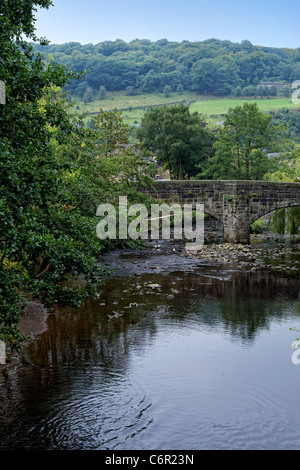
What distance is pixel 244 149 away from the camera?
167ft

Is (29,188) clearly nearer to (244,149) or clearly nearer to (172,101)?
(244,149)

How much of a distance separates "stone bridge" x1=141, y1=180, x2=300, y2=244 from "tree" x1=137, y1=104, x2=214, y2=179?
1679 centimetres

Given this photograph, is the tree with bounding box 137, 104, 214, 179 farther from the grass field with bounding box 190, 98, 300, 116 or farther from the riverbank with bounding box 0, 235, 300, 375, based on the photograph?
the grass field with bounding box 190, 98, 300, 116

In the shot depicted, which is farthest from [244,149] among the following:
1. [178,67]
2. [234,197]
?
[178,67]

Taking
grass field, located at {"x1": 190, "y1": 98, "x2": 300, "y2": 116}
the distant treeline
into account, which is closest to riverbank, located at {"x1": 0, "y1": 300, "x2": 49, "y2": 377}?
grass field, located at {"x1": 190, "y1": 98, "x2": 300, "y2": 116}

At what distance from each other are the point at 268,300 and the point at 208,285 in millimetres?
3527

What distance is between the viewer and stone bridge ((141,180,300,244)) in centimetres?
3760

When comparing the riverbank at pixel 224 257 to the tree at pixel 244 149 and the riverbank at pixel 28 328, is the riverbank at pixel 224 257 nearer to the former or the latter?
the riverbank at pixel 28 328

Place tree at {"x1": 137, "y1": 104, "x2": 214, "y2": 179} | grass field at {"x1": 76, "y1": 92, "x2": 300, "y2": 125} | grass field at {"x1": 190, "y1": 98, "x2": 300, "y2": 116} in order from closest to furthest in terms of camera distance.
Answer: tree at {"x1": 137, "y1": 104, "x2": 214, "y2": 179}
grass field at {"x1": 190, "y1": 98, "x2": 300, "y2": 116}
grass field at {"x1": 76, "y1": 92, "x2": 300, "y2": 125}

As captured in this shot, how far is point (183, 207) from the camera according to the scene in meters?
38.4

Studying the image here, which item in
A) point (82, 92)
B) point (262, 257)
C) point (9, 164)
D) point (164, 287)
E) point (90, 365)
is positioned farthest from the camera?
point (82, 92)

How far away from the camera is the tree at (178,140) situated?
55.2 meters
